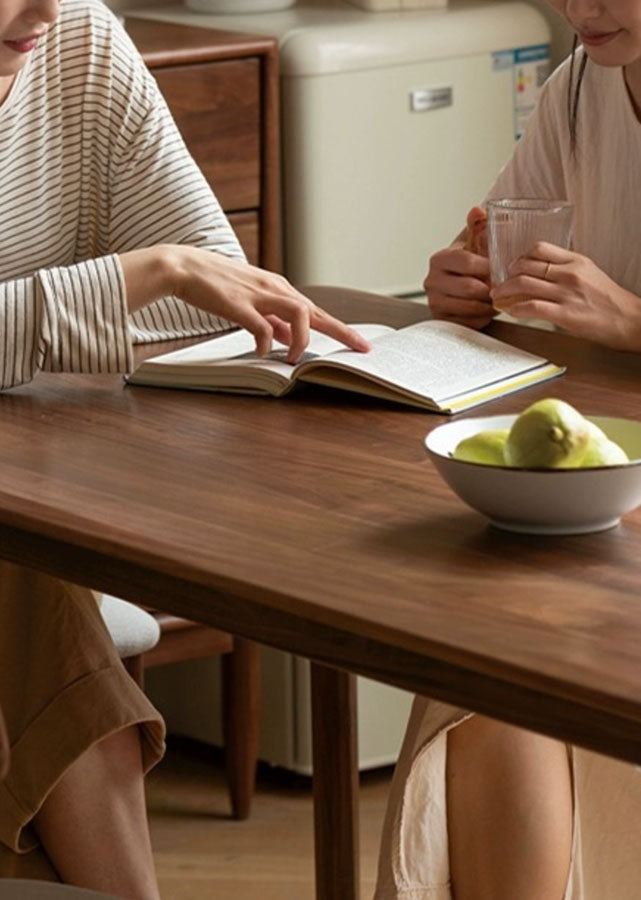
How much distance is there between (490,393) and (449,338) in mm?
162

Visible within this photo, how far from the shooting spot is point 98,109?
232 centimetres

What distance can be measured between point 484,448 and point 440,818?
0.42m

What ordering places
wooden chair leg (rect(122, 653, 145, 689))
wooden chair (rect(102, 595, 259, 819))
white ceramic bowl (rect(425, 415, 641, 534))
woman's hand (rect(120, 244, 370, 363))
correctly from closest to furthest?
white ceramic bowl (rect(425, 415, 641, 534)) → woman's hand (rect(120, 244, 370, 363)) → wooden chair leg (rect(122, 653, 145, 689)) → wooden chair (rect(102, 595, 259, 819))

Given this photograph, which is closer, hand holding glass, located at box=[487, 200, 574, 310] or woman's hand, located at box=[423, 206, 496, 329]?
hand holding glass, located at box=[487, 200, 574, 310]

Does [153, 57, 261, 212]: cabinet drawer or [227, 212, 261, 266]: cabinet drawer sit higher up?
[153, 57, 261, 212]: cabinet drawer

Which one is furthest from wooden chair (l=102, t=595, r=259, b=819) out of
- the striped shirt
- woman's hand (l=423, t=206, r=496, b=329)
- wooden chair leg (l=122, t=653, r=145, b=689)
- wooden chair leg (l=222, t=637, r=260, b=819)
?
woman's hand (l=423, t=206, r=496, b=329)

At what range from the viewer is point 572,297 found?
201 cm

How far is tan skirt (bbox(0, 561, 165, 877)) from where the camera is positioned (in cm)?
184

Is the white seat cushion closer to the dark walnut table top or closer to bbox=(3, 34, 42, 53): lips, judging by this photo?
the dark walnut table top

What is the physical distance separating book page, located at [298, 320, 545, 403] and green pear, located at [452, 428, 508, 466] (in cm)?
32

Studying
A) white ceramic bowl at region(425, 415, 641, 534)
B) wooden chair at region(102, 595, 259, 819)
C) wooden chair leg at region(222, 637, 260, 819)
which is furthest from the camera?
wooden chair leg at region(222, 637, 260, 819)

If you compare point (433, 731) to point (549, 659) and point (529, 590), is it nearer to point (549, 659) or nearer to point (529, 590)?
point (529, 590)

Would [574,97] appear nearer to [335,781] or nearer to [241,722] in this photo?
[335,781]

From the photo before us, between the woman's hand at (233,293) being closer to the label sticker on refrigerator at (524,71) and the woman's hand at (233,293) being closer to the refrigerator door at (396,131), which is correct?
the refrigerator door at (396,131)
